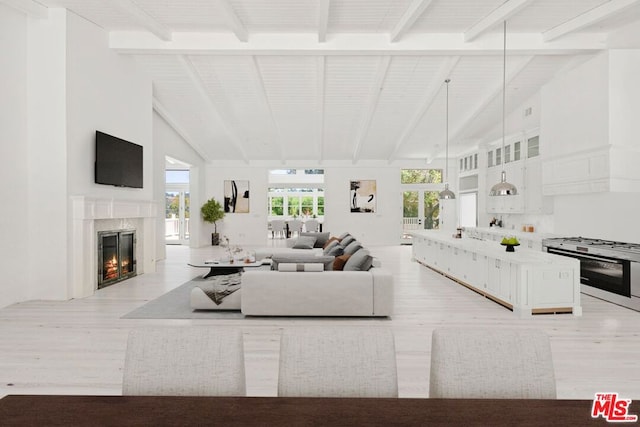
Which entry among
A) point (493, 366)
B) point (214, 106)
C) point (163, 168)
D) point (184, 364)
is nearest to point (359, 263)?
point (493, 366)

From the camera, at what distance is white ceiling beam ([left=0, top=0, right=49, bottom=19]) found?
530cm

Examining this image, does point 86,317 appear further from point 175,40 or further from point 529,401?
point 529,401

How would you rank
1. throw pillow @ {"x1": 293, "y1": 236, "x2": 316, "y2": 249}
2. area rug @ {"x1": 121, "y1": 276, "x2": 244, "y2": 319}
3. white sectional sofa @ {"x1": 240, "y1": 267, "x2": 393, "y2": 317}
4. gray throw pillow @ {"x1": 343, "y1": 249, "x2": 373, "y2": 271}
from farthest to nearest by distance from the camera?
throw pillow @ {"x1": 293, "y1": 236, "x2": 316, "y2": 249}, gray throw pillow @ {"x1": 343, "y1": 249, "x2": 373, "y2": 271}, area rug @ {"x1": 121, "y1": 276, "x2": 244, "y2": 319}, white sectional sofa @ {"x1": 240, "y1": 267, "x2": 393, "y2": 317}

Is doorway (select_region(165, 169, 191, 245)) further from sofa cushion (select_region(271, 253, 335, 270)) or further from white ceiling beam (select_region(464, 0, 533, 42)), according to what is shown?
white ceiling beam (select_region(464, 0, 533, 42))

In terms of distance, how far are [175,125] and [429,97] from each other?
6528 mm

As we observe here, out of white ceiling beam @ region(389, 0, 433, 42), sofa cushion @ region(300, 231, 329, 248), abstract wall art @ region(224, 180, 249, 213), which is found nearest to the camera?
white ceiling beam @ region(389, 0, 433, 42)

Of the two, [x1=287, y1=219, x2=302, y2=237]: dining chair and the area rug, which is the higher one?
[x1=287, y1=219, x2=302, y2=237]: dining chair

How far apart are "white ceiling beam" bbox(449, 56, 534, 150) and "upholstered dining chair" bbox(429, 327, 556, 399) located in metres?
6.99

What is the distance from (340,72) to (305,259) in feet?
15.1

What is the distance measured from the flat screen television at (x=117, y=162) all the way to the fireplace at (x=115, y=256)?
87 cm

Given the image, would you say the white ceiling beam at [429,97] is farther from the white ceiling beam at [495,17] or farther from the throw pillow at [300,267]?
the throw pillow at [300,267]

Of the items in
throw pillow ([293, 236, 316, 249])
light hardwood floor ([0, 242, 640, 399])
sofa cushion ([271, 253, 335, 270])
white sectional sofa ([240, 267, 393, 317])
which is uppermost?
sofa cushion ([271, 253, 335, 270])

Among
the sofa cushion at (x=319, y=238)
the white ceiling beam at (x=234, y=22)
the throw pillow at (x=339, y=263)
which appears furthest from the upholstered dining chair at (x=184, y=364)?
the sofa cushion at (x=319, y=238)

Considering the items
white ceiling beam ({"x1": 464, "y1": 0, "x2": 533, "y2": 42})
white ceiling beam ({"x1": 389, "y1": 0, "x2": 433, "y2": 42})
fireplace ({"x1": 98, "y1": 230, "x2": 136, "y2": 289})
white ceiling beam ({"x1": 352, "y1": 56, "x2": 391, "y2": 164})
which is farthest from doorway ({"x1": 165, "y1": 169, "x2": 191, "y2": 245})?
white ceiling beam ({"x1": 464, "y1": 0, "x2": 533, "y2": 42})
